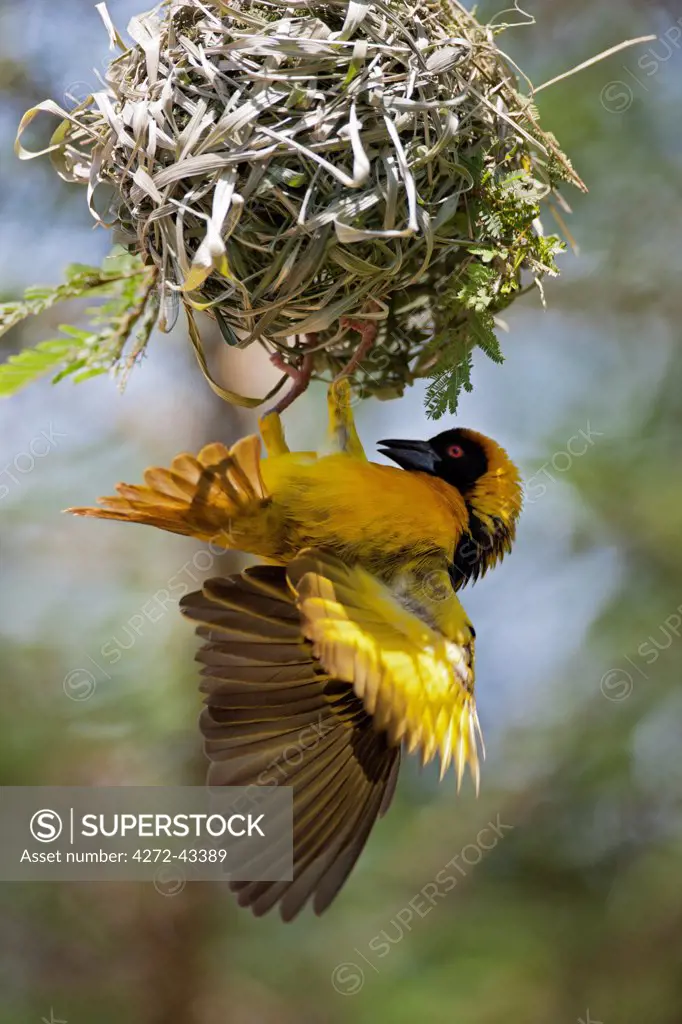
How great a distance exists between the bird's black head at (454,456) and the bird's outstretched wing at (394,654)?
1.19ft

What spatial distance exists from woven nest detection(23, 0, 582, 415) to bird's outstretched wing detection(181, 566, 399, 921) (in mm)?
515

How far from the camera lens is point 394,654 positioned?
6.28 feet

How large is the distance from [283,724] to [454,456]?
0.80 m

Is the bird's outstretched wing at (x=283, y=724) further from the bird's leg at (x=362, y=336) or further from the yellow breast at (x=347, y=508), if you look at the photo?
the bird's leg at (x=362, y=336)

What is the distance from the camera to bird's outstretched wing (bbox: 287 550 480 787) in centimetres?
182

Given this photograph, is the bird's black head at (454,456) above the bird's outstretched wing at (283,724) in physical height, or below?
above

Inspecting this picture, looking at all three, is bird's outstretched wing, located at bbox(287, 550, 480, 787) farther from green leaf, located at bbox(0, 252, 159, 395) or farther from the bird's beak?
green leaf, located at bbox(0, 252, 159, 395)

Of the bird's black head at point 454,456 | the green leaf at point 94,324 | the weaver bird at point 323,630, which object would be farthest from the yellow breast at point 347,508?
the green leaf at point 94,324

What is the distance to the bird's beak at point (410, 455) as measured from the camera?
7.42ft

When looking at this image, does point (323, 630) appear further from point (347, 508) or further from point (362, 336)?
point (362, 336)

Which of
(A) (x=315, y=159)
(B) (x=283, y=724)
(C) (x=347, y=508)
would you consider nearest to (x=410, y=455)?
(C) (x=347, y=508)

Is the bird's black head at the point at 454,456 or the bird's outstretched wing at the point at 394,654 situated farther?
the bird's black head at the point at 454,456

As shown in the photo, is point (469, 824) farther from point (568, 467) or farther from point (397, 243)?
point (397, 243)

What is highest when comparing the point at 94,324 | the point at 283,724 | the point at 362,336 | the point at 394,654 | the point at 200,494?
the point at 362,336
